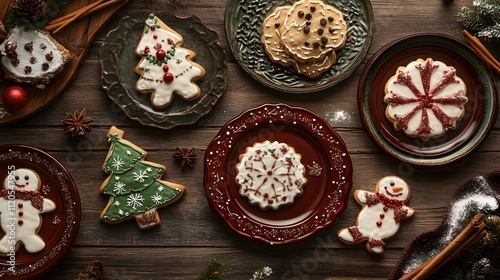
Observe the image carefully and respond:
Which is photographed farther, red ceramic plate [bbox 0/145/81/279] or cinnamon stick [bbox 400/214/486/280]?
red ceramic plate [bbox 0/145/81/279]

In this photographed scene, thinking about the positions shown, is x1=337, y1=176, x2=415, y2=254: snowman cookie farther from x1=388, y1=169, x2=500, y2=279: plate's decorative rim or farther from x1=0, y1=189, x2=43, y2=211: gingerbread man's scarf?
x1=0, y1=189, x2=43, y2=211: gingerbread man's scarf

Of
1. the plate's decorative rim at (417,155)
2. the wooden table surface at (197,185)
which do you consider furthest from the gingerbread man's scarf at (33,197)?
the plate's decorative rim at (417,155)

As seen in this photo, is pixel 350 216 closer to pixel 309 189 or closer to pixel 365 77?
pixel 309 189

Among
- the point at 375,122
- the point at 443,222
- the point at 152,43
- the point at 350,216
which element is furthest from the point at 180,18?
the point at 443,222

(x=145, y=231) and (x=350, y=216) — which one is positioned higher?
(x=350, y=216)

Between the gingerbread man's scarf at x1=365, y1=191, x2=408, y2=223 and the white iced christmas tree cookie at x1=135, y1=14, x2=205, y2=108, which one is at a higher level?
the white iced christmas tree cookie at x1=135, y1=14, x2=205, y2=108

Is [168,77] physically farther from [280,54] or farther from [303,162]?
[303,162]

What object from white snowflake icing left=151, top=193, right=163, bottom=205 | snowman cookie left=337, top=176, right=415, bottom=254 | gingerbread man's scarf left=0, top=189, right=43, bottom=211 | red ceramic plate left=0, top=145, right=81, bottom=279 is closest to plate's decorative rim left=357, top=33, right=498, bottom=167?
snowman cookie left=337, top=176, right=415, bottom=254
